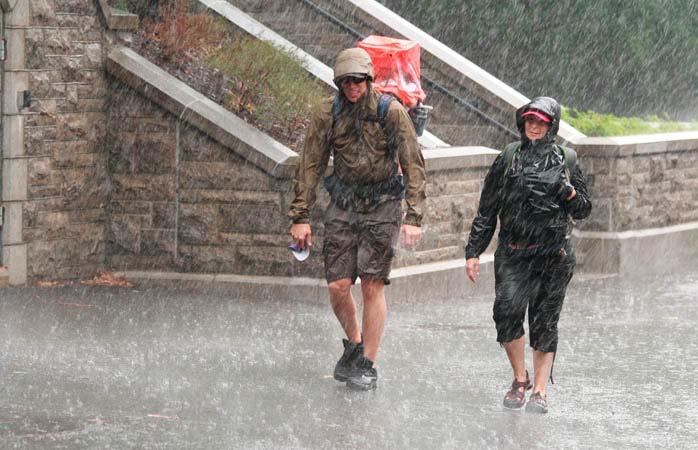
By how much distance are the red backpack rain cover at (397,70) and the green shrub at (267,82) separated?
2.38 ft

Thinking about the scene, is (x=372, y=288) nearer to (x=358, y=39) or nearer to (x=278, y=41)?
(x=278, y=41)

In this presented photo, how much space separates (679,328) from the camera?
12.6 m

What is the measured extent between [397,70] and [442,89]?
11.1 ft

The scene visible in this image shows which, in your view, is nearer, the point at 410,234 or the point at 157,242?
the point at 410,234

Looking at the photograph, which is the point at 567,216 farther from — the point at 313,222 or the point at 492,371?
the point at 313,222

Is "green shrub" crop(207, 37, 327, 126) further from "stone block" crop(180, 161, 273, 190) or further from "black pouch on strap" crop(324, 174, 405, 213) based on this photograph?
"black pouch on strap" crop(324, 174, 405, 213)

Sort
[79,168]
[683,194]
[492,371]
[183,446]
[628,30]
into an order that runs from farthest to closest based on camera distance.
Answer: [628,30], [683,194], [79,168], [492,371], [183,446]

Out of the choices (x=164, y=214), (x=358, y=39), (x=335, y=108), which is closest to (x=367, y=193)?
(x=335, y=108)

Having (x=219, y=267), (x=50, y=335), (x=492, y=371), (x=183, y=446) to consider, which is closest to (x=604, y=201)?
(x=219, y=267)

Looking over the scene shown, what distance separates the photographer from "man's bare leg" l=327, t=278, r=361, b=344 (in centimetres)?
977

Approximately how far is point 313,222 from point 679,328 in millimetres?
3000

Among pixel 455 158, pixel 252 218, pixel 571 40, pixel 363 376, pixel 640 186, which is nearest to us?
pixel 363 376

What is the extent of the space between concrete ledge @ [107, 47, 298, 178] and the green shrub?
0.46m

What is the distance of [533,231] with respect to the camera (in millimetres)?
9031
